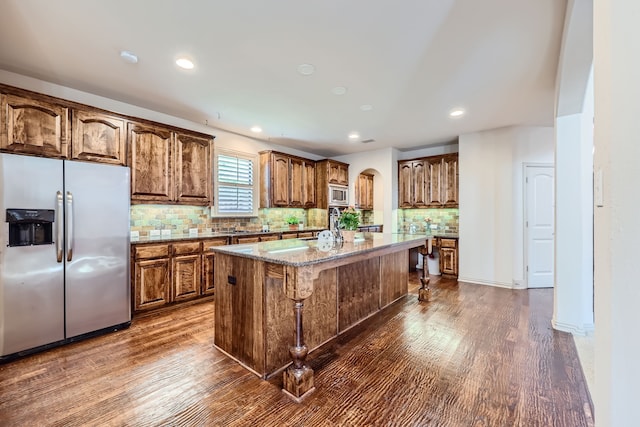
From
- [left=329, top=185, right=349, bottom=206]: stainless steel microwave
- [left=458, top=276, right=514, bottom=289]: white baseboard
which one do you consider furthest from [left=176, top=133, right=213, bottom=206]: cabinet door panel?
[left=458, top=276, right=514, bottom=289]: white baseboard

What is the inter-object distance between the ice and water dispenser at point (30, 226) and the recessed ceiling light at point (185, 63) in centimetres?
181

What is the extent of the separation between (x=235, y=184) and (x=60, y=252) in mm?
2632

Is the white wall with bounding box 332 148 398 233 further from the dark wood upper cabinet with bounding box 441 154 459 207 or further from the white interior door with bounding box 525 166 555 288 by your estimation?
the white interior door with bounding box 525 166 555 288

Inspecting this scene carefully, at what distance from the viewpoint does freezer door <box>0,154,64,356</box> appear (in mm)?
2305

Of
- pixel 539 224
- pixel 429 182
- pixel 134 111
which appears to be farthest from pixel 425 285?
pixel 134 111

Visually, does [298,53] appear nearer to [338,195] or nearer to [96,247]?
[96,247]

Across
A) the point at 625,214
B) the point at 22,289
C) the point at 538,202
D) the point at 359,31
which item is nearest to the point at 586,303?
the point at 538,202

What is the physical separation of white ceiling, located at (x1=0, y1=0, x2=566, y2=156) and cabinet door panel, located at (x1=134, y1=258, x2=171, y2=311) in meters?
2.08

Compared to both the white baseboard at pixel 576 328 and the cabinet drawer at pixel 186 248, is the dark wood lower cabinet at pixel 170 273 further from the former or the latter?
the white baseboard at pixel 576 328

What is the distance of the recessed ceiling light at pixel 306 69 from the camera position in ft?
8.74

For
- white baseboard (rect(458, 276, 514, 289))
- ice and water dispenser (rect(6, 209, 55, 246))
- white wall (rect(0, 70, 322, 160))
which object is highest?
white wall (rect(0, 70, 322, 160))

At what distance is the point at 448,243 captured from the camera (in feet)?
17.2

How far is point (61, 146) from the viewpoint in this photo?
2752 mm

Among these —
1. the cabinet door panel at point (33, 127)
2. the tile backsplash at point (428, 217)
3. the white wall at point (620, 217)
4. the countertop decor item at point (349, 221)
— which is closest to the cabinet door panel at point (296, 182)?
the tile backsplash at point (428, 217)
